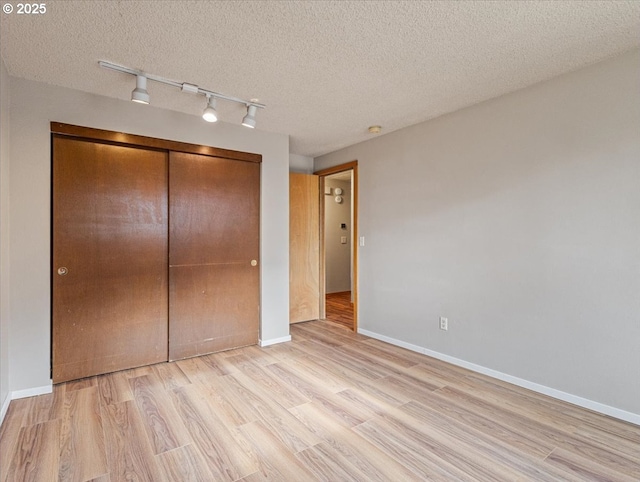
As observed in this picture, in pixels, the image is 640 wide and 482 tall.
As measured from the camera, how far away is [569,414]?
2146 mm

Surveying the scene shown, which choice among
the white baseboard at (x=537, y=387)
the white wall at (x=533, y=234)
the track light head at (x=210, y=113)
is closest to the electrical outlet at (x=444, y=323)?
the white wall at (x=533, y=234)

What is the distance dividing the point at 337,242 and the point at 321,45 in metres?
4.91

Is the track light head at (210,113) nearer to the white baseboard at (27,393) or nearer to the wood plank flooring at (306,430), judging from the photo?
the wood plank flooring at (306,430)

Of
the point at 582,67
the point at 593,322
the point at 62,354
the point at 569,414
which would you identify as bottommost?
the point at 569,414

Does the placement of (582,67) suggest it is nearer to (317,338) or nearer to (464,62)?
(464,62)

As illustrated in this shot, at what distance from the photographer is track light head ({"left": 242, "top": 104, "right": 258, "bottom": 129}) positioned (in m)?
2.82

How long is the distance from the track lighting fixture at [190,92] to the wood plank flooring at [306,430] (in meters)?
2.20

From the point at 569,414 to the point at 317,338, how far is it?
7.88 ft

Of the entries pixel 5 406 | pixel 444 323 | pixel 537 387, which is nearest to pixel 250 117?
pixel 444 323

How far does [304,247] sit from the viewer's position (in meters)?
4.52

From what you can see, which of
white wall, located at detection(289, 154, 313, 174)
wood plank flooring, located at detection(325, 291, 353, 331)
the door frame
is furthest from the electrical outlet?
white wall, located at detection(289, 154, 313, 174)

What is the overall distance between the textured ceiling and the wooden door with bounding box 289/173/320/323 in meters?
1.74

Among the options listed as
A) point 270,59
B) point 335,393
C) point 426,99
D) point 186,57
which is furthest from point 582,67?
point 335,393

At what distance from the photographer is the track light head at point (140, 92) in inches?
89.4
